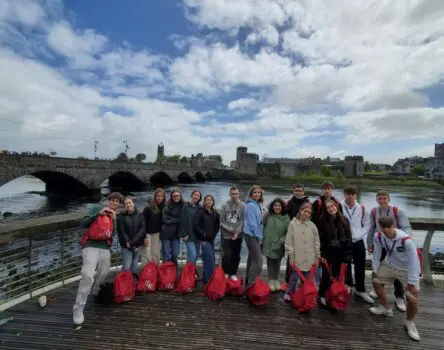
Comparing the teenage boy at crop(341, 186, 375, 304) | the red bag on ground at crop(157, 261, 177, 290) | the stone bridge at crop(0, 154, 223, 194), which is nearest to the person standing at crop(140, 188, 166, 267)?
the red bag on ground at crop(157, 261, 177, 290)

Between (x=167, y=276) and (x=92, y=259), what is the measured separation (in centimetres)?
120

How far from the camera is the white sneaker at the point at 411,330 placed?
3.01 metres

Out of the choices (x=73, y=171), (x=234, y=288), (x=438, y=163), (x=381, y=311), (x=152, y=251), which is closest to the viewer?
(x=381, y=311)

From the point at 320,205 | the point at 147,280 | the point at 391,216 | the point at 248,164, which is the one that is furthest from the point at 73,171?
the point at 248,164

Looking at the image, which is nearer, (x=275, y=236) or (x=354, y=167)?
(x=275, y=236)

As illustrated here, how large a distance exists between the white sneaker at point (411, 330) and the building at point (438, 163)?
114775 mm

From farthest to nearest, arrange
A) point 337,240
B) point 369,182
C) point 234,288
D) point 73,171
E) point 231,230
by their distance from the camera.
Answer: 1. point 369,182
2. point 73,171
3. point 231,230
4. point 234,288
5. point 337,240

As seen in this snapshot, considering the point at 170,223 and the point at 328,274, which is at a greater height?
the point at 170,223

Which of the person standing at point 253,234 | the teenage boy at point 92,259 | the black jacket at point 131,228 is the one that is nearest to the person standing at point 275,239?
the person standing at point 253,234

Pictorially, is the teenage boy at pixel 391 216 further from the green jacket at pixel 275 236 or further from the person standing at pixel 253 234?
the person standing at pixel 253 234

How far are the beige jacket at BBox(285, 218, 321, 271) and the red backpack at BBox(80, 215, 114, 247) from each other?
2495mm

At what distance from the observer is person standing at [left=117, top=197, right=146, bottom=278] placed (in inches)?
165

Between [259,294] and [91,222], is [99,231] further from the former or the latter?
[259,294]

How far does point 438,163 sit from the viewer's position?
315ft
